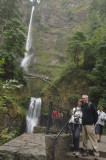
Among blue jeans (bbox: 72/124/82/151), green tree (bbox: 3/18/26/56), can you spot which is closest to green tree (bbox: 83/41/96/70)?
green tree (bbox: 3/18/26/56)

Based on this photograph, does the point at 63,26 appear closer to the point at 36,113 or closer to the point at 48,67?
the point at 48,67

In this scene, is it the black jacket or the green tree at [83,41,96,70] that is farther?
the green tree at [83,41,96,70]

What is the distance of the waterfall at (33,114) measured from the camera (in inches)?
737

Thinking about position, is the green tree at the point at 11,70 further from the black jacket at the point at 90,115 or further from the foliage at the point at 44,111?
the black jacket at the point at 90,115

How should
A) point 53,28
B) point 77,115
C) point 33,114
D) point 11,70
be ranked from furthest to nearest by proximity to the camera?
point 53,28, point 33,114, point 11,70, point 77,115

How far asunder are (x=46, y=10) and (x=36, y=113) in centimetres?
5261

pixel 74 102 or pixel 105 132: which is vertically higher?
pixel 74 102

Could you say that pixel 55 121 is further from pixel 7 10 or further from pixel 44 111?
pixel 7 10

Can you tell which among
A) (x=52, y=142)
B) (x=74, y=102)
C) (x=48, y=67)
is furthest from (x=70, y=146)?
(x=48, y=67)

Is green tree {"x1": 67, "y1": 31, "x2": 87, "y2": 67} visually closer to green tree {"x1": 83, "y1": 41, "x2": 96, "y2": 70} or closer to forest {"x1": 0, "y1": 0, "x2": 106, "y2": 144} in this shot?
forest {"x1": 0, "y1": 0, "x2": 106, "y2": 144}

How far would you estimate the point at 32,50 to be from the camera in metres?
41.3

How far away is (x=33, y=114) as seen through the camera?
19.9 metres

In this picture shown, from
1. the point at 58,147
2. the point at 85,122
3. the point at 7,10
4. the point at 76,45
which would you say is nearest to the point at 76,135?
the point at 85,122

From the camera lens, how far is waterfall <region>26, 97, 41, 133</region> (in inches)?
737
